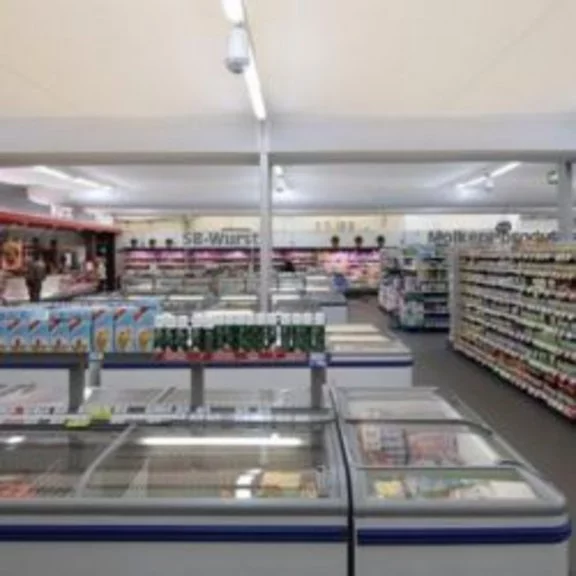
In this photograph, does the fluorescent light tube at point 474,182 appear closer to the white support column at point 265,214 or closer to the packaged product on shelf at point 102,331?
the white support column at point 265,214

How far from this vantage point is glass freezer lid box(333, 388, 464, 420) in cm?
418

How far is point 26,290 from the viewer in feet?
51.1

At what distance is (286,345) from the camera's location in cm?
392

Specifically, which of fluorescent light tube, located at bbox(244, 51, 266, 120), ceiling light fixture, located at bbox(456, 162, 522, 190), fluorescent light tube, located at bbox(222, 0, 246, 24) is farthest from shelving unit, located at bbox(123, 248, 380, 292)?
fluorescent light tube, located at bbox(222, 0, 246, 24)

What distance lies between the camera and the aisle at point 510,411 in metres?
6.67

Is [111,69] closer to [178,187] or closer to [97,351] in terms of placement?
[97,351]

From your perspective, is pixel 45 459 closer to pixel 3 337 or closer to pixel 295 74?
pixel 3 337

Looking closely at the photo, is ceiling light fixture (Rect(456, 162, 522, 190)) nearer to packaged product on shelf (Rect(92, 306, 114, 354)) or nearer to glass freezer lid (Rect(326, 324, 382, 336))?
glass freezer lid (Rect(326, 324, 382, 336))

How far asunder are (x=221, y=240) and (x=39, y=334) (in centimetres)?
2277

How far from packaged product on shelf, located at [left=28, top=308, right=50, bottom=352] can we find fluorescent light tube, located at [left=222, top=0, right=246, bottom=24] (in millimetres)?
2329

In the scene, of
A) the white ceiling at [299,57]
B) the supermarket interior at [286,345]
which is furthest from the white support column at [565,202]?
the white ceiling at [299,57]

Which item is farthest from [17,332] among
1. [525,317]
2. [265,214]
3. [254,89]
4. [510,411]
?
[525,317]

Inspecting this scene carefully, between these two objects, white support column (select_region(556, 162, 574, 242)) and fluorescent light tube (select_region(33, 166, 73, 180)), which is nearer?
white support column (select_region(556, 162, 574, 242))

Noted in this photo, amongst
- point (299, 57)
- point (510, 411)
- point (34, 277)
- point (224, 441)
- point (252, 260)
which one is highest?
point (299, 57)
